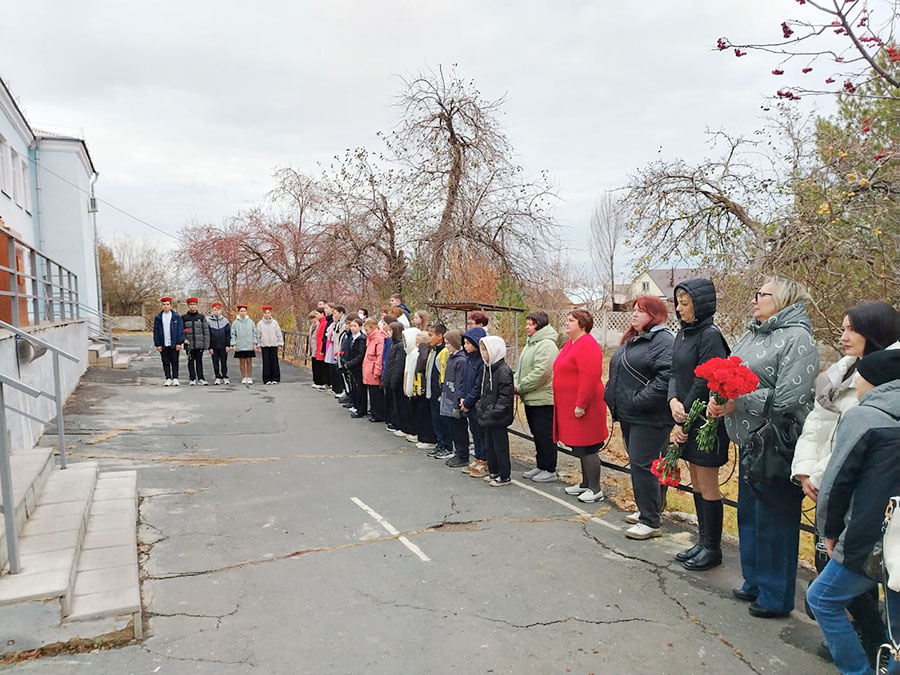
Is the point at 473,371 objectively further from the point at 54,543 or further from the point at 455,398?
the point at 54,543

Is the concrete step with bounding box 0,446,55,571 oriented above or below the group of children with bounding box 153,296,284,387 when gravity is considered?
below

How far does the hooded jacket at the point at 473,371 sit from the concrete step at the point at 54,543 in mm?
3865

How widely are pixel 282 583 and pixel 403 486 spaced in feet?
8.20

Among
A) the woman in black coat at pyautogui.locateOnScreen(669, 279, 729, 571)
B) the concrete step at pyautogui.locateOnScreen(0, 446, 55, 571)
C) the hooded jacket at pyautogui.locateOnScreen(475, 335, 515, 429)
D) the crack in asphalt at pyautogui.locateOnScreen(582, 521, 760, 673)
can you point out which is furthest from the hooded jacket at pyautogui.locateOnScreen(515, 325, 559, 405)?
the concrete step at pyautogui.locateOnScreen(0, 446, 55, 571)

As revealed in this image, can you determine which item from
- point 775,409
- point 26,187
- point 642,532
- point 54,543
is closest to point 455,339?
point 642,532

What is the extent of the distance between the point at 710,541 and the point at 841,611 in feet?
5.48

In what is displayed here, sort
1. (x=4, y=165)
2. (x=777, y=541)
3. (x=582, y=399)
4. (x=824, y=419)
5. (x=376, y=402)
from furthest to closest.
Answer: (x=4, y=165) → (x=376, y=402) → (x=582, y=399) → (x=777, y=541) → (x=824, y=419)

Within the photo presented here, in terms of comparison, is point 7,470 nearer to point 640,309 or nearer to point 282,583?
point 282,583

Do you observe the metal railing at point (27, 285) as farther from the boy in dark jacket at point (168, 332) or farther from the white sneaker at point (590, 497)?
the white sneaker at point (590, 497)

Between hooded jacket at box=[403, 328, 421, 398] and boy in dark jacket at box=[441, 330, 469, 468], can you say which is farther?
hooded jacket at box=[403, 328, 421, 398]

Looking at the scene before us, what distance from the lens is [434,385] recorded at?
816 centimetres

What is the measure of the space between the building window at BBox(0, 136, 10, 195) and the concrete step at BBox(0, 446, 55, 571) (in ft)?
54.2

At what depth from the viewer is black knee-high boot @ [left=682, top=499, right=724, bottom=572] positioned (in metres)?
4.45

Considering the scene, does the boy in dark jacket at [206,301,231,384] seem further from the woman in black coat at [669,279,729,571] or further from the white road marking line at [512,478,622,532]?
the woman in black coat at [669,279,729,571]
